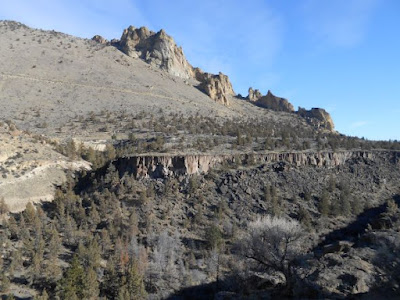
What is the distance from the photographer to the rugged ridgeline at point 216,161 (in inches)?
1464

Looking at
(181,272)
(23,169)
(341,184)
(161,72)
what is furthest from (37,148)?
(161,72)

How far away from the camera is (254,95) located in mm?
104562

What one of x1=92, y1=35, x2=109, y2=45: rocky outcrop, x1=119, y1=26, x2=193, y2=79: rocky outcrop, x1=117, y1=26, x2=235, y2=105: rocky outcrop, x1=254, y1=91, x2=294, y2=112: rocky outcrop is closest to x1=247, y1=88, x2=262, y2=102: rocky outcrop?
x1=254, y1=91, x2=294, y2=112: rocky outcrop

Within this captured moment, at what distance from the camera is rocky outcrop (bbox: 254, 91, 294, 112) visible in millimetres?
97000

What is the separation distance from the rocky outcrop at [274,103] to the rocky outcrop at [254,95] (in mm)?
2353

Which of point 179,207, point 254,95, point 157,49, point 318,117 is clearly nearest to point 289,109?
point 318,117

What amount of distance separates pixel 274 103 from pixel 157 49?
35.3 m

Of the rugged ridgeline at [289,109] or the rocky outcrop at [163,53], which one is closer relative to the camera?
the rugged ridgeline at [289,109]

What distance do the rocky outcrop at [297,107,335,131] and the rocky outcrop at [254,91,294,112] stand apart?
3380mm

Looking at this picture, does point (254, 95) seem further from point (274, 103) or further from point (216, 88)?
point (216, 88)

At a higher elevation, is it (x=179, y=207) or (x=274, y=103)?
(x=274, y=103)

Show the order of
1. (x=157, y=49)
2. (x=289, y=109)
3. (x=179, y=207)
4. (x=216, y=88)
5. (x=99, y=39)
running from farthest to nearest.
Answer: (x=99, y=39) → (x=157, y=49) → (x=289, y=109) → (x=216, y=88) → (x=179, y=207)

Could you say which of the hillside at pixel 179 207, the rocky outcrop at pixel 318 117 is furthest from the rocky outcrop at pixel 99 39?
the rocky outcrop at pixel 318 117

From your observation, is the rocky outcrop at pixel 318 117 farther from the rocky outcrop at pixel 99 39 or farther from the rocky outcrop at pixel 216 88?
the rocky outcrop at pixel 99 39
